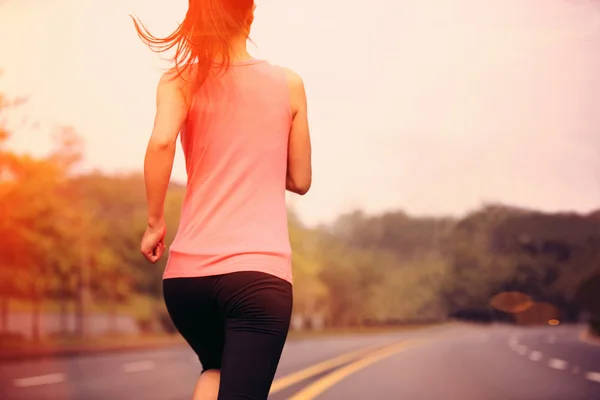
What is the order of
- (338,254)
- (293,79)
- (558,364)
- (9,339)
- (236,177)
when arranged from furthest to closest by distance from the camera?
(338,254), (9,339), (558,364), (293,79), (236,177)

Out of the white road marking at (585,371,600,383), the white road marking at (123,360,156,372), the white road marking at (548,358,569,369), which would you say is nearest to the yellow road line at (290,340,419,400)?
the white road marking at (123,360,156,372)

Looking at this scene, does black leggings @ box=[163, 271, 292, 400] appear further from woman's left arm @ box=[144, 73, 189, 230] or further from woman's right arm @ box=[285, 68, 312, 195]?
woman's right arm @ box=[285, 68, 312, 195]

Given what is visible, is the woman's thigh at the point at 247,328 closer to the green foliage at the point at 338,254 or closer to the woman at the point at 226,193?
the woman at the point at 226,193

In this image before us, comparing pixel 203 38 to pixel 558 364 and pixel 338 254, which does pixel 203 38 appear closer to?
pixel 558 364

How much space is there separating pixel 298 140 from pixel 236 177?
249 millimetres

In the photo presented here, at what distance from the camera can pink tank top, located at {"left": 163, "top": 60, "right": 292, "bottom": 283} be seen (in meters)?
2.28

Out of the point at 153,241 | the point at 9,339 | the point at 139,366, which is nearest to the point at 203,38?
the point at 153,241

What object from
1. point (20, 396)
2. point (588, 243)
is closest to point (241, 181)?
point (20, 396)

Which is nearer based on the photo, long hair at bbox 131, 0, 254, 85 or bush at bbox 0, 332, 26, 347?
long hair at bbox 131, 0, 254, 85

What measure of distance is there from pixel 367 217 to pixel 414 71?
53781mm

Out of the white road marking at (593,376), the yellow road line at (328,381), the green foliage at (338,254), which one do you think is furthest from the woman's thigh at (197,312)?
the green foliage at (338,254)

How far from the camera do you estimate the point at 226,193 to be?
91.7 inches

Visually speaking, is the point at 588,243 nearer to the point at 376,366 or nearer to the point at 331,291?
the point at 331,291

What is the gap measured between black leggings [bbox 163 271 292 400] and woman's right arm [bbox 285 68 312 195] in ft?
1.20
